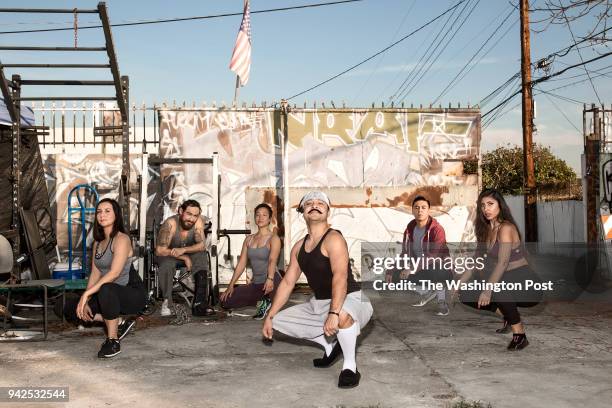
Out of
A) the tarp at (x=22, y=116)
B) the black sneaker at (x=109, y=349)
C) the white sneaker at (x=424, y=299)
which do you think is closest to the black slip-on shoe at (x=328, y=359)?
the black sneaker at (x=109, y=349)

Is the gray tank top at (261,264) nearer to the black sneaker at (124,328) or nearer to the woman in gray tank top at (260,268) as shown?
the woman in gray tank top at (260,268)

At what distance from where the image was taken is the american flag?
13250 millimetres

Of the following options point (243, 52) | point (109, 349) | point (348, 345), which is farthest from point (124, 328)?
point (243, 52)

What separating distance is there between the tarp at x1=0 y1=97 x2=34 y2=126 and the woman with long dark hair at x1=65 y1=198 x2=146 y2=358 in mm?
4497

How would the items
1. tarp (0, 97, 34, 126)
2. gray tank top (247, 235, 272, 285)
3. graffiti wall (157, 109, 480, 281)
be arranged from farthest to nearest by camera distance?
graffiti wall (157, 109, 480, 281), tarp (0, 97, 34, 126), gray tank top (247, 235, 272, 285)

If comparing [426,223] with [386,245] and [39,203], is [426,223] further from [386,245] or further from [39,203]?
[39,203]

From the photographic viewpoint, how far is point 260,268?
349 inches

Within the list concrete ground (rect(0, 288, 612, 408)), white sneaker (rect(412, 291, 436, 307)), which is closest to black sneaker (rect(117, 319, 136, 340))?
concrete ground (rect(0, 288, 612, 408))

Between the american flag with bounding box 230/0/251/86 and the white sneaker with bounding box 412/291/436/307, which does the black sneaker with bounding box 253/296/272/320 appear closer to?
the white sneaker with bounding box 412/291/436/307

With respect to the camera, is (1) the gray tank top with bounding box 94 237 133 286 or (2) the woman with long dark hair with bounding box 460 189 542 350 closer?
(2) the woman with long dark hair with bounding box 460 189 542 350

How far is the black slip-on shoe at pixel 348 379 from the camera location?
519 cm

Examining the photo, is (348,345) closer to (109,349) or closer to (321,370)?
(321,370)

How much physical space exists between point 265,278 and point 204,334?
144cm

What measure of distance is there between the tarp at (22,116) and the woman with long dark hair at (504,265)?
7.32 meters
